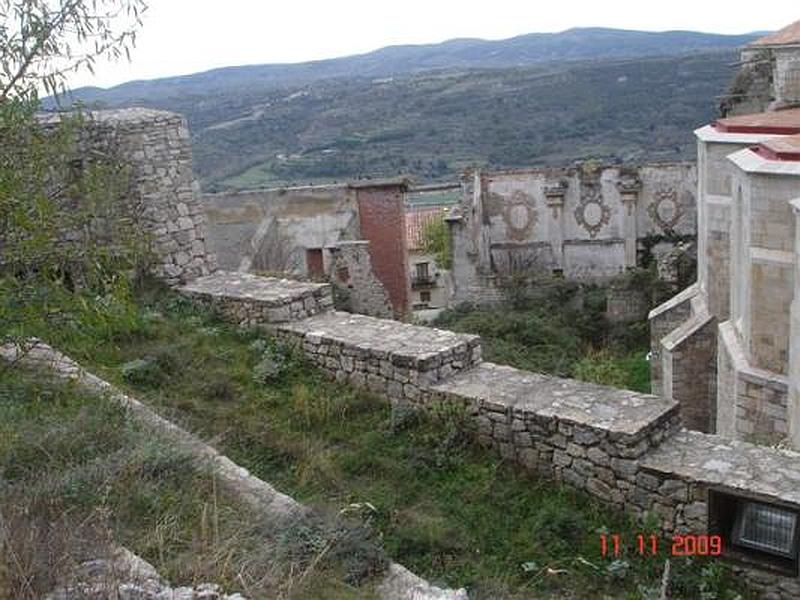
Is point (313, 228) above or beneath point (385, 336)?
beneath

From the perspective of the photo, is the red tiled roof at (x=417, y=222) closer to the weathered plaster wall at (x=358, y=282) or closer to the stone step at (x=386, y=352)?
the weathered plaster wall at (x=358, y=282)

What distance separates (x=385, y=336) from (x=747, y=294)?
4.12m

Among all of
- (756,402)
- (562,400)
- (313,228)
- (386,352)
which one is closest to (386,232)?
(313,228)

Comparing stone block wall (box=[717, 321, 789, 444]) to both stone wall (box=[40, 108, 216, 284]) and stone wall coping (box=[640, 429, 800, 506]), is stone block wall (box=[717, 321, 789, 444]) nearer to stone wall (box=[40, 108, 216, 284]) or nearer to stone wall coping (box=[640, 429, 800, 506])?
stone wall coping (box=[640, 429, 800, 506])

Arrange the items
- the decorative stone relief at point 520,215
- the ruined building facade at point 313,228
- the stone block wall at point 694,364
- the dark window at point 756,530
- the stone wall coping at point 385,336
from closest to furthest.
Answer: the dark window at point 756,530 < the stone wall coping at point 385,336 < the stone block wall at point 694,364 < the ruined building facade at point 313,228 < the decorative stone relief at point 520,215

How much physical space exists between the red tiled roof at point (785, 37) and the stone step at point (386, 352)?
558 inches

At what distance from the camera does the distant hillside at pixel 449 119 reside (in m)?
59.2

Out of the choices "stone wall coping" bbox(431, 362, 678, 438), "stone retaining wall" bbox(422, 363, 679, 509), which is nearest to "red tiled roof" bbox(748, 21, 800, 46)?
"stone wall coping" bbox(431, 362, 678, 438)

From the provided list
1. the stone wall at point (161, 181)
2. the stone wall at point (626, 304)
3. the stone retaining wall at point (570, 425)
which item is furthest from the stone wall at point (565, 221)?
the stone retaining wall at point (570, 425)

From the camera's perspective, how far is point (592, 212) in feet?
93.4

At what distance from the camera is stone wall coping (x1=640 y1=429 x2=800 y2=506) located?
5812mm

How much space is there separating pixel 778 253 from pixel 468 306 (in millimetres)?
18368
